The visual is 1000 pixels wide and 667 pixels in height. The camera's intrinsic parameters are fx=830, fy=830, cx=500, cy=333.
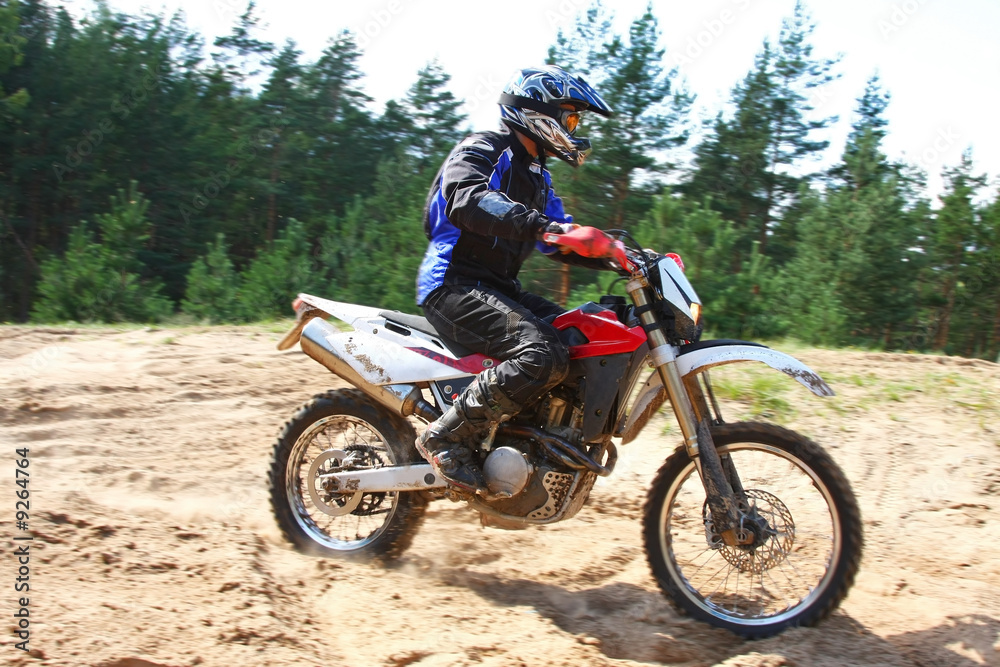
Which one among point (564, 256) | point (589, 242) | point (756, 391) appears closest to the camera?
point (589, 242)

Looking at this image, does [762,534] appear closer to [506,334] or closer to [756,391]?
[506,334]

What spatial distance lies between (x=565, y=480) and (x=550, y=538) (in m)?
0.99

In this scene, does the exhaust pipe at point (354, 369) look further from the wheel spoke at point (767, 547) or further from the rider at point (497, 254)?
the wheel spoke at point (767, 547)

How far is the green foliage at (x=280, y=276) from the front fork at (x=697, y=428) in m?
18.8

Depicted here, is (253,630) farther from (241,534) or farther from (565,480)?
(565,480)

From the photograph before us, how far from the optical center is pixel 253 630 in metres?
A: 3.19

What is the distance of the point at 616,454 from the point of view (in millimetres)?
3736

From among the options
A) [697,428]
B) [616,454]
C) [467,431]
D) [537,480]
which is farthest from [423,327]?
[697,428]

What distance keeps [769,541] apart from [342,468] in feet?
→ 6.80

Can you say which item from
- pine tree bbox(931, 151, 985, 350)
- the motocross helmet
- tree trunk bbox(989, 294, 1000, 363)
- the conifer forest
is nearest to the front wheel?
the motocross helmet

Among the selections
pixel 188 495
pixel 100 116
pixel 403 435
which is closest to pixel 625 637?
pixel 403 435

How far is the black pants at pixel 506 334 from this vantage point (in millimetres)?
3572

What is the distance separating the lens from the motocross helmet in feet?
12.3

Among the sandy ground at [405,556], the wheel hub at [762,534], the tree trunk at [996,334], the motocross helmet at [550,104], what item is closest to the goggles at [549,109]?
the motocross helmet at [550,104]
